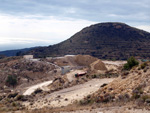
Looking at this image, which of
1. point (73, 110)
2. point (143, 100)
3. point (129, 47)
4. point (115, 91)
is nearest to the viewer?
point (143, 100)

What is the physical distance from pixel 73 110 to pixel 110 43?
226ft

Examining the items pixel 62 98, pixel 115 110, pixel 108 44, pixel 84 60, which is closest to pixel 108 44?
pixel 108 44

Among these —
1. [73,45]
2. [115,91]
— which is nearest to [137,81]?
[115,91]

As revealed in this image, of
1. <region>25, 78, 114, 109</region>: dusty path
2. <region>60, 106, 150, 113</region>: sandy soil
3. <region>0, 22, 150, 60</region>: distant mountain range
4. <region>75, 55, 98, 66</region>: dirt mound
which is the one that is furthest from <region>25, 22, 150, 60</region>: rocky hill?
<region>60, 106, 150, 113</region>: sandy soil

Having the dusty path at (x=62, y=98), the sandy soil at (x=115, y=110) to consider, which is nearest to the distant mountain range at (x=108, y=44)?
the dusty path at (x=62, y=98)

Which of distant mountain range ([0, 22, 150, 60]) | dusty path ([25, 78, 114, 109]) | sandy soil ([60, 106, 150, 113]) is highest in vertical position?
distant mountain range ([0, 22, 150, 60])

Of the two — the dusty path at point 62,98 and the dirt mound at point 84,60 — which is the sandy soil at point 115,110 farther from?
the dirt mound at point 84,60

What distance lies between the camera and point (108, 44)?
76812 mm

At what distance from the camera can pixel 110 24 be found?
97.1m

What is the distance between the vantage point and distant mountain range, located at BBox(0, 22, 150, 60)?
69.6m

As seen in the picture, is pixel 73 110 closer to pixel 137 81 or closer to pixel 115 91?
pixel 115 91

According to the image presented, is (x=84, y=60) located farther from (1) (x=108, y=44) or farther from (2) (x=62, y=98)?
(2) (x=62, y=98)

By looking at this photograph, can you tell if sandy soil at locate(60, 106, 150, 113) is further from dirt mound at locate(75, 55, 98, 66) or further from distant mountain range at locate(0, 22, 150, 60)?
distant mountain range at locate(0, 22, 150, 60)

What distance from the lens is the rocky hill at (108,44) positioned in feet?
229
